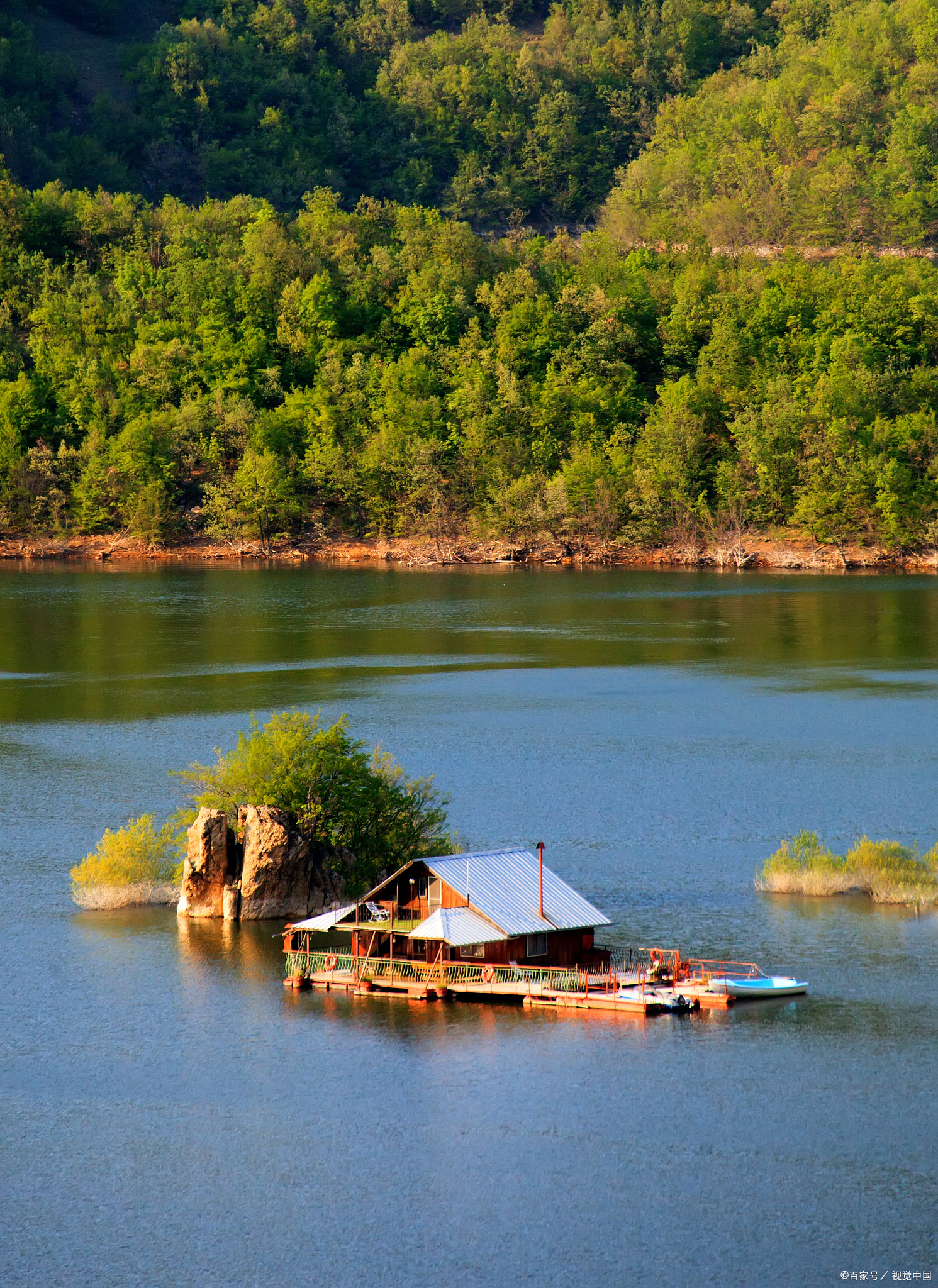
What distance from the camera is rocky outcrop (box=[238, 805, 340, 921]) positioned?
149 ft

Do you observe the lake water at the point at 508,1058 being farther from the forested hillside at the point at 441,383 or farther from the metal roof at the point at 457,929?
the forested hillside at the point at 441,383

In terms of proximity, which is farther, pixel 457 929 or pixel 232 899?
pixel 232 899

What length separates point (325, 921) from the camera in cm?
4184

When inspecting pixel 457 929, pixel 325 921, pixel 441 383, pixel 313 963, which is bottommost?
pixel 313 963

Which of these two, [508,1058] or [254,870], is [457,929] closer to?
[508,1058]

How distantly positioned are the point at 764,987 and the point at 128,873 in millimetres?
19570

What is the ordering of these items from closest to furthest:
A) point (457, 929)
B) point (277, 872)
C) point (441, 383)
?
point (457, 929), point (277, 872), point (441, 383)

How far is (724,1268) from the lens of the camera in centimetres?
2734

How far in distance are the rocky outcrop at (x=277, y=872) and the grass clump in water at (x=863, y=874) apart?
13149 millimetres

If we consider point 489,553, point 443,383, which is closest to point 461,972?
point 489,553

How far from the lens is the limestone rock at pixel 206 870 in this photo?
45.7 metres

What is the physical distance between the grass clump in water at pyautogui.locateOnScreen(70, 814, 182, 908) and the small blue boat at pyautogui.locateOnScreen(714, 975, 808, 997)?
58.5ft

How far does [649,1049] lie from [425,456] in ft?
409

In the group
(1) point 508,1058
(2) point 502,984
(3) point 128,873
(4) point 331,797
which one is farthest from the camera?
(3) point 128,873
